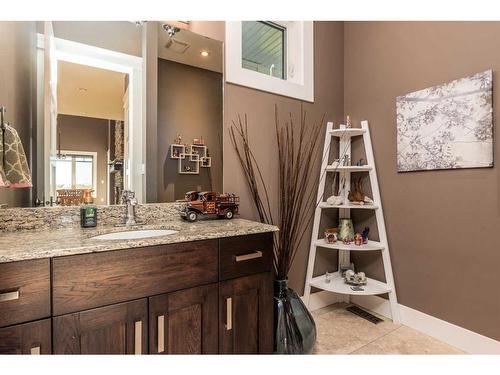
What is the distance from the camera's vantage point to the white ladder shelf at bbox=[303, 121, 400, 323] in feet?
6.63

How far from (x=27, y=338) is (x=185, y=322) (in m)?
0.55

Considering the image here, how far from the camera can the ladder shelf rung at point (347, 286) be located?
1975 mm

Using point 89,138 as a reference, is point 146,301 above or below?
below

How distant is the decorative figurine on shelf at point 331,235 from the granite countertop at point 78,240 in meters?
0.93

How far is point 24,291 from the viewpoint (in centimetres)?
89

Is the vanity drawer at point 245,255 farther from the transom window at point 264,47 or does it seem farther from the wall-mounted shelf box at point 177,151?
the transom window at point 264,47

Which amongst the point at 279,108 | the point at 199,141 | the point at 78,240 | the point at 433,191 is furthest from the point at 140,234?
the point at 433,191

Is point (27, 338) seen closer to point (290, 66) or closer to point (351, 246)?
point (351, 246)

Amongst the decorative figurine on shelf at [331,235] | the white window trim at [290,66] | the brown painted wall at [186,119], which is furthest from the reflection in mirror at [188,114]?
the decorative figurine on shelf at [331,235]

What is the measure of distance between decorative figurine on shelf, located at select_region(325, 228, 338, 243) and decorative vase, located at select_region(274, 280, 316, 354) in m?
0.68

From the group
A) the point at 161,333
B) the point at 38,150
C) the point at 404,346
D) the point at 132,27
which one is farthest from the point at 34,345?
the point at 404,346

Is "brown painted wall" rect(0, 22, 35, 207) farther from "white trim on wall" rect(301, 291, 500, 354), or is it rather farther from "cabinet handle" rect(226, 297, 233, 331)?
"white trim on wall" rect(301, 291, 500, 354)

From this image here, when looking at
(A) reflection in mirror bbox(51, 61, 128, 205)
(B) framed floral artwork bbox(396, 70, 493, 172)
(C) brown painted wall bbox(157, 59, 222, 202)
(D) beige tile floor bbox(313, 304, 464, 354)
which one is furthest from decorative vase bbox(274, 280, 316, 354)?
(B) framed floral artwork bbox(396, 70, 493, 172)
